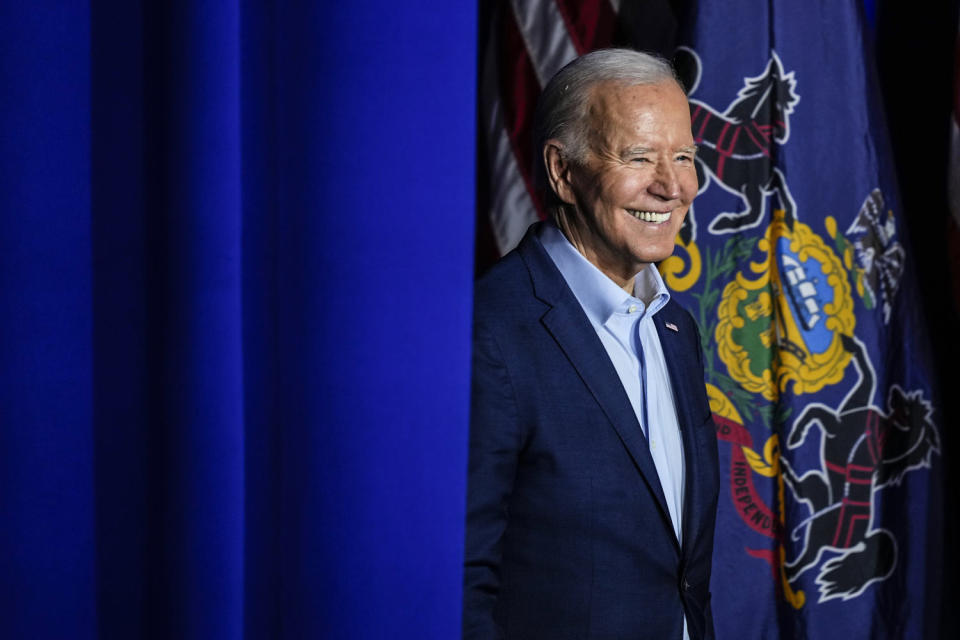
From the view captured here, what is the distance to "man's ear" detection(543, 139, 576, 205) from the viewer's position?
1002 millimetres

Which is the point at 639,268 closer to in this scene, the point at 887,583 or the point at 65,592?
the point at 65,592

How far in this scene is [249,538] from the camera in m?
0.45

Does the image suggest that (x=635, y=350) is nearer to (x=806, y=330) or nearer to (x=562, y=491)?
(x=562, y=491)

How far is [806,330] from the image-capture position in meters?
1.51

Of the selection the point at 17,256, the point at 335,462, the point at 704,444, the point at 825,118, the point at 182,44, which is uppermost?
the point at 825,118

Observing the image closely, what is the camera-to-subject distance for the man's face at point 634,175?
942mm

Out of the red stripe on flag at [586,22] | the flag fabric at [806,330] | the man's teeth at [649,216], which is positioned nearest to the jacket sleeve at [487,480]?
the man's teeth at [649,216]

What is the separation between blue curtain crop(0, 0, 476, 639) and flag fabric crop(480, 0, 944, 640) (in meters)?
1.11

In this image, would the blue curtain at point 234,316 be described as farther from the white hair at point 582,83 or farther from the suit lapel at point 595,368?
the white hair at point 582,83

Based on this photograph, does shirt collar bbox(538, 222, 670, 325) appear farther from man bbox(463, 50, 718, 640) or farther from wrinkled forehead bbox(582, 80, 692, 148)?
wrinkled forehead bbox(582, 80, 692, 148)

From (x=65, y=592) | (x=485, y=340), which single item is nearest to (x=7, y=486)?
(x=65, y=592)

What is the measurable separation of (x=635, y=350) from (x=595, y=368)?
0.35 feet

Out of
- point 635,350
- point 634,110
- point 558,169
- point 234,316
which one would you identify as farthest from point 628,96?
point 234,316

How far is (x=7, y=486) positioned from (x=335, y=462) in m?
0.17
